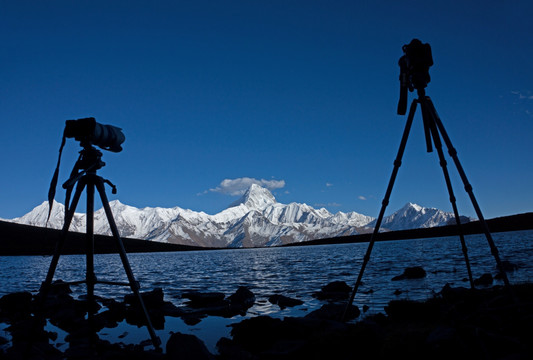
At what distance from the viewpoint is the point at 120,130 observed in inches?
292

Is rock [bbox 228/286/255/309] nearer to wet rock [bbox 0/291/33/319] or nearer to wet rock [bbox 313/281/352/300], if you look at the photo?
wet rock [bbox 313/281/352/300]

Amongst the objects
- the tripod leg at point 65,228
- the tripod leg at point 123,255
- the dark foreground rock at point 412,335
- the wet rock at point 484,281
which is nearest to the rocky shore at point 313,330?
the dark foreground rock at point 412,335

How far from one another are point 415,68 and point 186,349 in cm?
644

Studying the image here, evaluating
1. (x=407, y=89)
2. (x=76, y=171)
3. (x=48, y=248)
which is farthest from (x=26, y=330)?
(x=48, y=248)

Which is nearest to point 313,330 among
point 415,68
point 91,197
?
point 91,197

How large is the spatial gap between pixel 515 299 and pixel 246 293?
13363 mm

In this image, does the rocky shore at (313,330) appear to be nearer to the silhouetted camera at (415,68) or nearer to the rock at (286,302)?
the rock at (286,302)

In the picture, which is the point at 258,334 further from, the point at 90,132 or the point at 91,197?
the point at 90,132

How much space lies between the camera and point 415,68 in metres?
6.50

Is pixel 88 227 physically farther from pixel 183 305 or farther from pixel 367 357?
pixel 183 305

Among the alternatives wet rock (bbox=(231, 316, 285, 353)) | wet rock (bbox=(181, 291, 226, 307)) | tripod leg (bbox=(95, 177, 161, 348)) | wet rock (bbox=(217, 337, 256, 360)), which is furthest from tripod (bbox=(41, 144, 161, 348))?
wet rock (bbox=(181, 291, 226, 307))

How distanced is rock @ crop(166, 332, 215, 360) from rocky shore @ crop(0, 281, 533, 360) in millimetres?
17

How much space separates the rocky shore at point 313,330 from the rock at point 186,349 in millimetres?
17

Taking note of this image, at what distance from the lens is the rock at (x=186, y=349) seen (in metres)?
6.44
